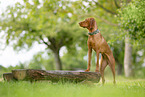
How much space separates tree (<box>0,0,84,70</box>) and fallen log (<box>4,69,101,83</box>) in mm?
9371

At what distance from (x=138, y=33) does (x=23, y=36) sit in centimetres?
1166

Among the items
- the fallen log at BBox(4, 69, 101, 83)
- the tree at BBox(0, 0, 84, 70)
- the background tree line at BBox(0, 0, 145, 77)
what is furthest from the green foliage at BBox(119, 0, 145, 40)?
the tree at BBox(0, 0, 84, 70)

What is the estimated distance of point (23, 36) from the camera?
17.3 metres

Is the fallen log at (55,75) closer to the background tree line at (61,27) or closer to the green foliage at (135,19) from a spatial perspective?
the green foliage at (135,19)

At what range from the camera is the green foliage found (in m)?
8.16

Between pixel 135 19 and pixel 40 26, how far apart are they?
30.7ft

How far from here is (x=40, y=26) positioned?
15570 millimetres

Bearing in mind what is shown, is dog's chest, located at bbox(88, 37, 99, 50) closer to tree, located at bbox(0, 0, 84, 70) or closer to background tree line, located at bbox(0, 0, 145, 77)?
background tree line, located at bbox(0, 0, 145, 77)

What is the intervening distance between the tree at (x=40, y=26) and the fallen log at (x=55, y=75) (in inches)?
369

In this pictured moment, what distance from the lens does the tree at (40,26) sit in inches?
584

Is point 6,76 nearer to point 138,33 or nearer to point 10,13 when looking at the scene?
point 138,33

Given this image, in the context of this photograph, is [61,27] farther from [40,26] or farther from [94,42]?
[94,42]

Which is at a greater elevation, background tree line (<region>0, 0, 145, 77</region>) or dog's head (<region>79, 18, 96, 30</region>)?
background tree line (<region>0, 0, 145, 77</region>)

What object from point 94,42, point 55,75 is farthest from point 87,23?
point 55,75
